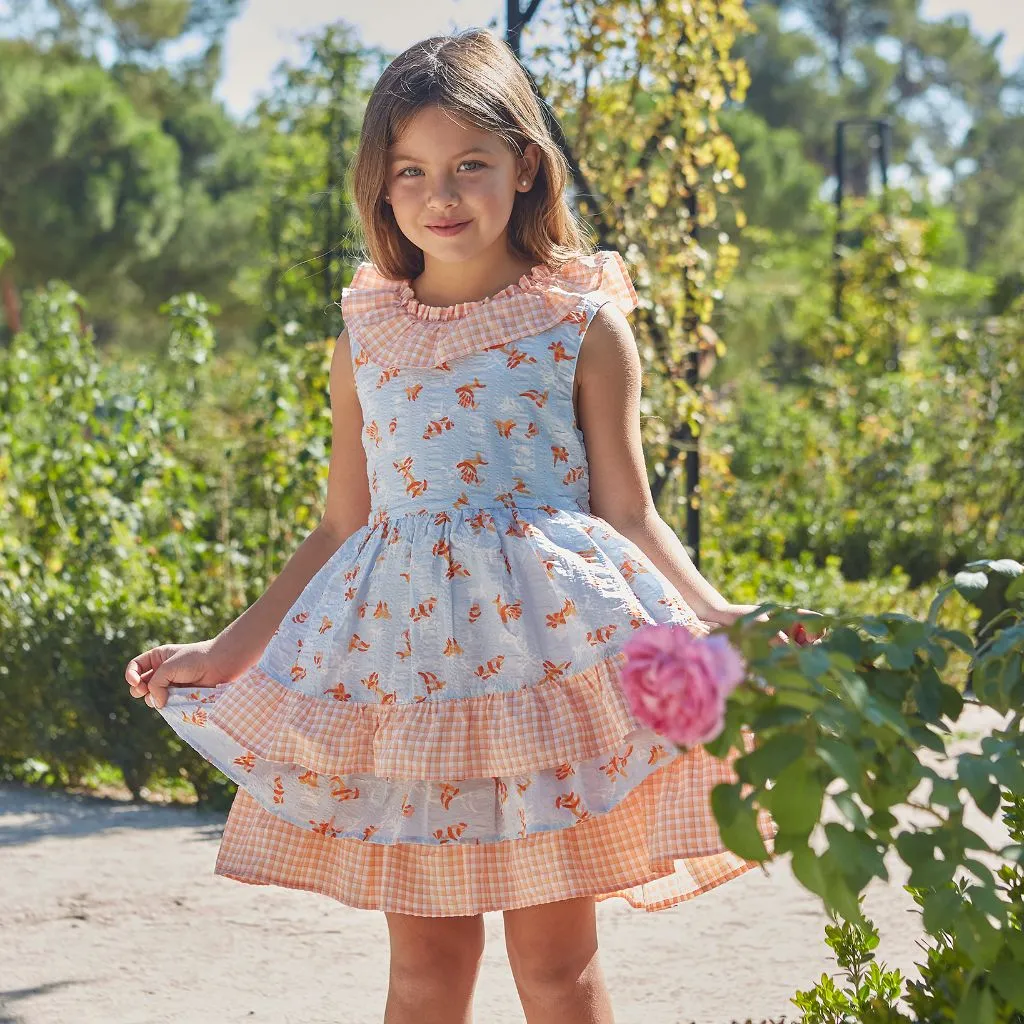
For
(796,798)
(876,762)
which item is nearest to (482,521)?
(876,762)

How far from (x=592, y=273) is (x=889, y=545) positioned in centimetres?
530

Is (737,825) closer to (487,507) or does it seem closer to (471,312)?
(487,507)

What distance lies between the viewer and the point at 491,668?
1.68 metres

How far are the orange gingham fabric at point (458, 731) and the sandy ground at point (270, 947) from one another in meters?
0.79

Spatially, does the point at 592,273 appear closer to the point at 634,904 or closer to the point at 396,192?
the point at 396,192

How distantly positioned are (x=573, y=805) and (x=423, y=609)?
0.30 m

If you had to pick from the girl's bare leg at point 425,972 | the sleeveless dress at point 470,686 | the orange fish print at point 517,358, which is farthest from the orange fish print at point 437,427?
the girl's bare leg at point 425,972

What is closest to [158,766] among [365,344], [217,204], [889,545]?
[365,344]

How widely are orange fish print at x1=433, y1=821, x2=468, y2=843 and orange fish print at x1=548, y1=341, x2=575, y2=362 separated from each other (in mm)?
604

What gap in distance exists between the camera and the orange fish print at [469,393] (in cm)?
185

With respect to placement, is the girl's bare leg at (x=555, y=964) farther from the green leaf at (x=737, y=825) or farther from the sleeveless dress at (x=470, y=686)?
the green leaf at (x=737, y=825)

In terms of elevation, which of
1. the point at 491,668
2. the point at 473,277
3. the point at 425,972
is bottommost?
the point at 425,972

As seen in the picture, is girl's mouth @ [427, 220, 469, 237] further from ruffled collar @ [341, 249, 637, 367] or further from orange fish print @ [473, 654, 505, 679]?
orange fish print @ [473, 654, 505, 679]

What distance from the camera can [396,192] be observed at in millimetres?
1859
